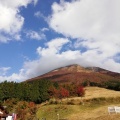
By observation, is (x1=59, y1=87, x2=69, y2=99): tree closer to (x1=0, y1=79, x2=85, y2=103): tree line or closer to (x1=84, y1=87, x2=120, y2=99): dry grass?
(x1=0, y1=79, x2=85, y2=103): tree line

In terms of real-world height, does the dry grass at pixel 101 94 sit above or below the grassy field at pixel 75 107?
above

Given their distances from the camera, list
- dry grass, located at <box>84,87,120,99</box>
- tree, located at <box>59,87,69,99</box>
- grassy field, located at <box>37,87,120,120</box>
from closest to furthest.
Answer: grassy field, located at <box>37,87,120,120</box> < dry grass, located at <box>84,87,120,99</box> < tree, located at <box>59,87,69,99</box>

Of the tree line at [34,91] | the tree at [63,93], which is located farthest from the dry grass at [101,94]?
the tree at [63,93]

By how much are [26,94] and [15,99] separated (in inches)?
371

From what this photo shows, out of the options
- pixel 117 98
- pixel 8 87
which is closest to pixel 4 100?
pixel 8 87

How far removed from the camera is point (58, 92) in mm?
139250

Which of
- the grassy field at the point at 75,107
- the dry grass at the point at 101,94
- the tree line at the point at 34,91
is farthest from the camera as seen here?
the tree line at the point at 34,91

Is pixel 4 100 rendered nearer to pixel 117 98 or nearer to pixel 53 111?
pixel 53 111

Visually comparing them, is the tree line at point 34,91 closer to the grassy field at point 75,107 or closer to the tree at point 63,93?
the tree at point 63,93

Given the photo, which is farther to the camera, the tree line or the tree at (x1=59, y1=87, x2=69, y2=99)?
the tree at (x1=59, y1=87, x2=69, y2=99)

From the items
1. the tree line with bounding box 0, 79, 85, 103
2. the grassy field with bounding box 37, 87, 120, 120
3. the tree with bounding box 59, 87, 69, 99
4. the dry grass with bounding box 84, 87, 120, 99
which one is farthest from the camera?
the tree with bounding box 59, 87, 69, 99

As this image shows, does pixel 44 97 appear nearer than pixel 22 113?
No

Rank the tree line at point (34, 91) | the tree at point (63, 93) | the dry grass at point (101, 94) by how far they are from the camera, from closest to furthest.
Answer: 1. the dry grass at point (101, 94)
2. the tree line at point (34, 91)
3. the tree at point (63, 93)

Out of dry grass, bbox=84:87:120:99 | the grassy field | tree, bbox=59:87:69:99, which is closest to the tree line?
tree, bbox=59:87:69:99
